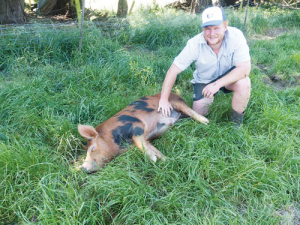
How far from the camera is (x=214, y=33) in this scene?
3064 millimetres

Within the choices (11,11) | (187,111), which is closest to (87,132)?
(187,111)

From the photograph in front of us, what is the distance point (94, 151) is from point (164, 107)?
41.2 inches

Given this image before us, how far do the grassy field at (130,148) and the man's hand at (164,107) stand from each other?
0.21 metres

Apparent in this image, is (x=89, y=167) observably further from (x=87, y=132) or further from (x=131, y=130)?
(x=131, y=130)

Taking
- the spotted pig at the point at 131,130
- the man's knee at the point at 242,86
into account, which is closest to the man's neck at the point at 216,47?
the man's knee at the point at 242,86

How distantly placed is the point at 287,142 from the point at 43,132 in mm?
2703

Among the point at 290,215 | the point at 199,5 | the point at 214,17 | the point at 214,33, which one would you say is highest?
the point at 199,5

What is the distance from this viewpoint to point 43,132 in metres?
3.20

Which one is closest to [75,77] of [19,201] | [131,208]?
[19,201]

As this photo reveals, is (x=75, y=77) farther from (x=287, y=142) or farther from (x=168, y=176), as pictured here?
(x=287, y=142)

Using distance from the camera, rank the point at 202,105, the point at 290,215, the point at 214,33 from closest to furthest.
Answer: the point at 290,215 → the point at 214,33 → the point at 202,105

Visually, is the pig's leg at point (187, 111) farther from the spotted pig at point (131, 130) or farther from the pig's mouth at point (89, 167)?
the pig's mouth at point (89, 167)

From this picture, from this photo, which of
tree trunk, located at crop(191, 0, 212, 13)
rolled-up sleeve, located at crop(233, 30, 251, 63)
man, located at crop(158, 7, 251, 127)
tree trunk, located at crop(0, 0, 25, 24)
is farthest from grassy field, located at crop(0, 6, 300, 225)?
tree trunk, located at crop(191, 0, 212, 13)

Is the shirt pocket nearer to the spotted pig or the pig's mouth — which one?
the spotted pig
